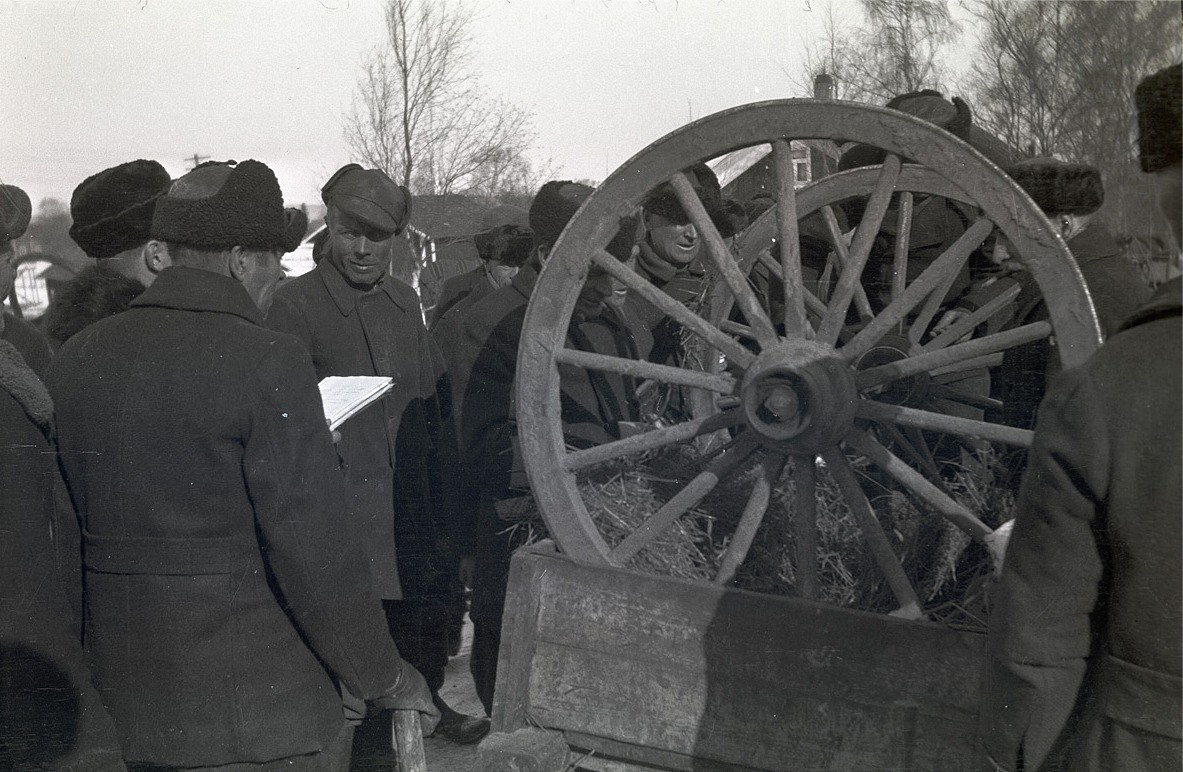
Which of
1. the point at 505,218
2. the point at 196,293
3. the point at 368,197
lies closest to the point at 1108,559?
the point at 196,293

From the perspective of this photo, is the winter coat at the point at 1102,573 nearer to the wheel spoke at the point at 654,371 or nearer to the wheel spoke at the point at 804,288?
the wheel spoke at the point at 654,371

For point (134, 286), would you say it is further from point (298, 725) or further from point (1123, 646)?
point (1123, 646)

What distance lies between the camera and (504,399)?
3.96 metres

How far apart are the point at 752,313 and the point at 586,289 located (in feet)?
4.26

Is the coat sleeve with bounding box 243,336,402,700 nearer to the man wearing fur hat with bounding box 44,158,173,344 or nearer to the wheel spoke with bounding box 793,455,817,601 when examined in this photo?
the wheel spoke with bounding box 793,455,817,601

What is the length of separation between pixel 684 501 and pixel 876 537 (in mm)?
486

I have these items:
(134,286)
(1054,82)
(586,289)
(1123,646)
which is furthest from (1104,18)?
(134,286)

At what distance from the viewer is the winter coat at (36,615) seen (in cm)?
216

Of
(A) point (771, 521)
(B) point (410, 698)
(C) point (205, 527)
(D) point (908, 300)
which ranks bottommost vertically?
(B) point (410, 698)

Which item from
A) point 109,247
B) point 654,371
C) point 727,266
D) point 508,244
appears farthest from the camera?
point 508,244

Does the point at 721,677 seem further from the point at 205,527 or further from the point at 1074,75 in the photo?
the point at 1074,75

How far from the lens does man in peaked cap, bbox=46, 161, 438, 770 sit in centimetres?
214

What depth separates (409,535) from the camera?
157 inches

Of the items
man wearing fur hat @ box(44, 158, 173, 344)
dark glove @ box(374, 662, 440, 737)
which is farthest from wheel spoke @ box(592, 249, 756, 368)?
man wearing fur hat @ box(44, 158, 173, 344)
